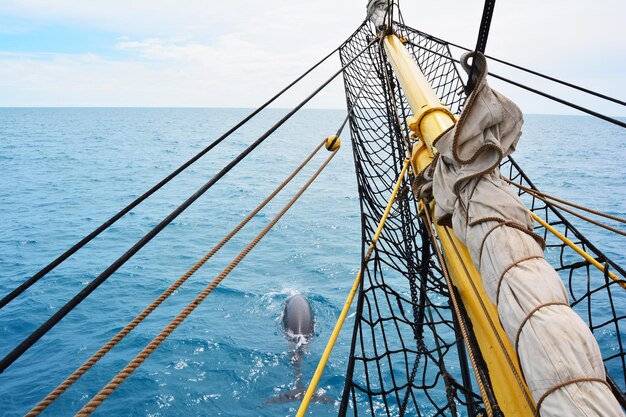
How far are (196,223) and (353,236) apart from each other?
749 centimetres

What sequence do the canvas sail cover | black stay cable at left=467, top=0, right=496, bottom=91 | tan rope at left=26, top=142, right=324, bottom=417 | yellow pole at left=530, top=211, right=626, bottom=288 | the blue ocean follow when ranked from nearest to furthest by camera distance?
1. tan rope at left=26, top=142, right=324, bottom=417
2. the canvas sail cover
3. black stay cable at left=467, top=0, right=496, bottom=91
4. yellow pole at left=530, top=211, right=626, bottom=288
5. the blue ocean

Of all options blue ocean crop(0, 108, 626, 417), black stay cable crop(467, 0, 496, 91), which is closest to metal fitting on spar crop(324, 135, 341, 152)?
black stay cable crop(467, 0, 496, 91)

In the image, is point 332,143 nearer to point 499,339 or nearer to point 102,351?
point 499,339

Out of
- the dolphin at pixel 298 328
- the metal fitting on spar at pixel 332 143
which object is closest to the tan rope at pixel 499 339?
the metal fitting on spar at pixel 332 143

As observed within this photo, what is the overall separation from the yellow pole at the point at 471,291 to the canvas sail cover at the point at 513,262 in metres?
0.28

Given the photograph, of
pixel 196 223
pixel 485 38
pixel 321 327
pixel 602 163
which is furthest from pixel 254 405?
pixel 602 163

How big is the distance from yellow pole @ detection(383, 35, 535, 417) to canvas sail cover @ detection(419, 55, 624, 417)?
0.28 metres

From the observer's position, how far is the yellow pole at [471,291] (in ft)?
7.15

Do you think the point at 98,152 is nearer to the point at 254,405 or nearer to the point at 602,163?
the point at 254,405

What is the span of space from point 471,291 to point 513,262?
34.3 inches

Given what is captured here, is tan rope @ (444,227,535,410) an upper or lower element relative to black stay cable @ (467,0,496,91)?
lower

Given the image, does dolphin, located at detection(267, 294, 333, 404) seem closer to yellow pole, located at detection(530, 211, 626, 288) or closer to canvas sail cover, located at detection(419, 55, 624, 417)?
yellow pole, located at detection(530, 211, 626, 288)

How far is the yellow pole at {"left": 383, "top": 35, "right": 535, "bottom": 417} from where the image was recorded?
2180mm

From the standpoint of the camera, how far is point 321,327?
9.43m
